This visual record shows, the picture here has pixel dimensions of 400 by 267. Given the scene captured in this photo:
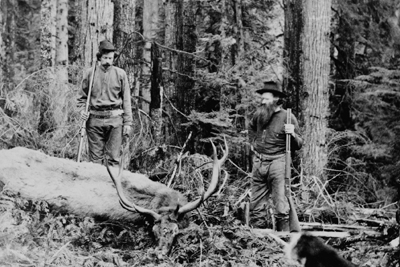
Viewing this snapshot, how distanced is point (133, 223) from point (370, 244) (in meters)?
2.81

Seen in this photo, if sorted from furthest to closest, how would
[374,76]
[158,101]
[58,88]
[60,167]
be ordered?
[374,76], [158,101], [58,88], [60,167]

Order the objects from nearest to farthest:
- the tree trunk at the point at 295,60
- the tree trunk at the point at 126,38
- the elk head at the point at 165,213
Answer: the elk head at the point at 165,213 < the tree trunk at the point at 295,60 < the tree trunk at the point at 126,38

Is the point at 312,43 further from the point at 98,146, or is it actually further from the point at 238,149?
the point at 98,146

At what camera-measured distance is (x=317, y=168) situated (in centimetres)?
1167

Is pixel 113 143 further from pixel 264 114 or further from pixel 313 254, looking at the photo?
pixel 313 254

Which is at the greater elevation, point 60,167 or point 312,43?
point 312,43

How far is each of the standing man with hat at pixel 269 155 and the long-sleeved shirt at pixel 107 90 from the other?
2.11 meters

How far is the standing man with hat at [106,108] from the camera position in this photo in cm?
1009

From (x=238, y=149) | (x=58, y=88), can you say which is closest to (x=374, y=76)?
(x=238, y=149)

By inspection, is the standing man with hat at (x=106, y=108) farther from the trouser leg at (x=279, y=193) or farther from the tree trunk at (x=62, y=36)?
the tree trunk at (x=62, y=36)

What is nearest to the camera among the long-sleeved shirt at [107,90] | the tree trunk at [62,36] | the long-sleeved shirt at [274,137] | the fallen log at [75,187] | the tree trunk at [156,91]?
the fallen log at [75,187]

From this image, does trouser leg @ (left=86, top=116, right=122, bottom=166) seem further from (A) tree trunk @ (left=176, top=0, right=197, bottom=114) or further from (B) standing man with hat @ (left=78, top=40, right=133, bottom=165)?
(A) tree trunk @ (left=176, top=0, right=197, bottom=114)

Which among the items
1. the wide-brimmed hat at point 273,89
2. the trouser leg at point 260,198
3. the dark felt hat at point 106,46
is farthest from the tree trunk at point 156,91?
the wide-brimmed hat at point 273,89

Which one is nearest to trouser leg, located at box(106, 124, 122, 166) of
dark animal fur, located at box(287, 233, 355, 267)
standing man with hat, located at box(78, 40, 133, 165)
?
standing man with hat, located at box(78, 40, 133, 165)
